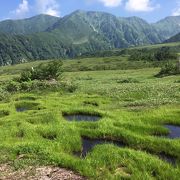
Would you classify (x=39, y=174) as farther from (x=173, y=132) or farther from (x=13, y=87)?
(x=13, y=87)

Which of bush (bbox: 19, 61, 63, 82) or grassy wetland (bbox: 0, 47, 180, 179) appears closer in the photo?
grassy wetland (bbox: 0, 47, 180, 179)

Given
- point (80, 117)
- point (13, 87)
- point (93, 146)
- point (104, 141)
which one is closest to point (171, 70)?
point (13, 87)

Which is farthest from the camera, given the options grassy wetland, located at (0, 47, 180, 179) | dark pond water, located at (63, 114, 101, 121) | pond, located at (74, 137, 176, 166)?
dark pond water, located at (63, 114, 101, 121)

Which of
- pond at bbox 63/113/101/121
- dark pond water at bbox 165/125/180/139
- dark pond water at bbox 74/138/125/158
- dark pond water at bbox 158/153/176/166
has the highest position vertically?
dark pond water at bbox 158/153/176/166

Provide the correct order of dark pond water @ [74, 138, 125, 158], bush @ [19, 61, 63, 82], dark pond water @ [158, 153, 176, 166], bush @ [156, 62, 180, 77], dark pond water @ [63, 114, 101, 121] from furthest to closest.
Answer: bush @ [156, 62, 180, 77], bush @ [19, 61, 63, 82], dark pond water @ [63, 114, 101, 121], dark pond water @ [74, 138, 125, 158], dark pond water @ [158, 153, 176, 166]

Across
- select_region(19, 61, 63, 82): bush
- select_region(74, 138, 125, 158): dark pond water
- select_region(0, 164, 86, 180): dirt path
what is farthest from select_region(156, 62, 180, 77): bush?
select_region(0, 164, 86, 180): dirt path

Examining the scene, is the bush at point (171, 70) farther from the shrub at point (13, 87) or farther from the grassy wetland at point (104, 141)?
the grassy wetland at point (104, 141)

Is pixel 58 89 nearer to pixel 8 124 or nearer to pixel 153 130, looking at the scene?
pixel 8 124

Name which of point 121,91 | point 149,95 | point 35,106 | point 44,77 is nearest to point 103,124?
point 35,106

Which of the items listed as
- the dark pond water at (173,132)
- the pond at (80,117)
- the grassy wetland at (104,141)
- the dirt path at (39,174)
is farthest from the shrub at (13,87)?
the dirt path at (39,174)

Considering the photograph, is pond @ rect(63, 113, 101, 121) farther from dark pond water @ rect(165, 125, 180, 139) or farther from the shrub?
the shrub

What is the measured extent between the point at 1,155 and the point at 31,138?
11.6ft

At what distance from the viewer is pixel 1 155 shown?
17.2m

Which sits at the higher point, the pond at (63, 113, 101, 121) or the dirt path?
the dirt path
